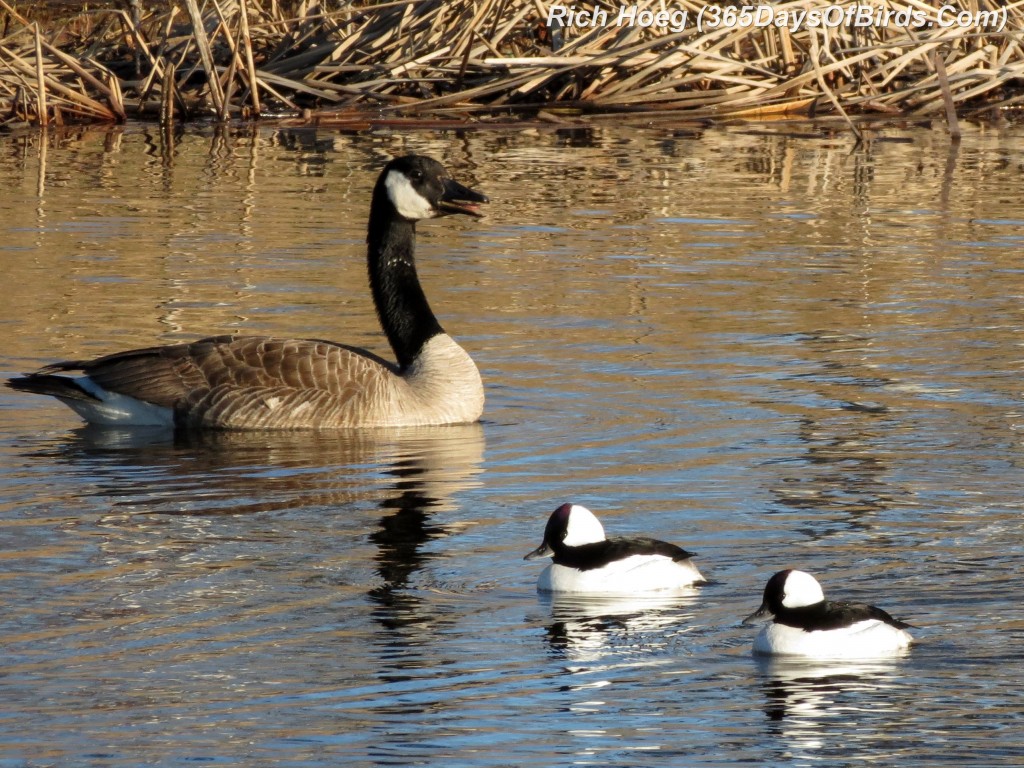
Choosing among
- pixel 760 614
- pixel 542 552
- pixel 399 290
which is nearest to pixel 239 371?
pixel 399 290

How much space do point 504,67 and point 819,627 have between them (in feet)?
60.1

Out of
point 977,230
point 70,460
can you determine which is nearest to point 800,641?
point 70,460

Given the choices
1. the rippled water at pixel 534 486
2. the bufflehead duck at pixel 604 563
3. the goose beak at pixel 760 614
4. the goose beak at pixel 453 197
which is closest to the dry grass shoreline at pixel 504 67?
the rippled water at pixel 534 486

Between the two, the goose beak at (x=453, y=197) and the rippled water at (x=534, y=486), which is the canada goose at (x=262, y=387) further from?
the goose beak at (x=453, y=197)

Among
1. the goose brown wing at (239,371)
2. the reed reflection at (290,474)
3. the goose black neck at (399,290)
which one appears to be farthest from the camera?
the goose black neck at (399,290)

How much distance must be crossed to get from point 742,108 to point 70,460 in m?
16.1

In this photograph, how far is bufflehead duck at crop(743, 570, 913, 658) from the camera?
6.78m

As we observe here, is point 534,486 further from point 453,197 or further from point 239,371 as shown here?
point 453,197

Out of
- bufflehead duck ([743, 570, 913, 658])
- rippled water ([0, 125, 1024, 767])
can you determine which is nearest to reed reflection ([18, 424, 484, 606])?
rippled water ([0, 125, 1024, 767])

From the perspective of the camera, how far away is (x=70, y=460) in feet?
34.4

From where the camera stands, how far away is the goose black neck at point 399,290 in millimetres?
11875

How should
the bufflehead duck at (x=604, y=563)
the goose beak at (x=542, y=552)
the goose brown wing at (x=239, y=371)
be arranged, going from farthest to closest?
the goose brown wing at (x=239, y=371), the goose beak at (x=542, y=552), the bufflehead duck at (x=604, y=563)

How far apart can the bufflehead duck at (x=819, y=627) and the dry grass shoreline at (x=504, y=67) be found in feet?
55.3

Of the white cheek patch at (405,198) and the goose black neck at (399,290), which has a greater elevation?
the white cheek patch at (405,198)
